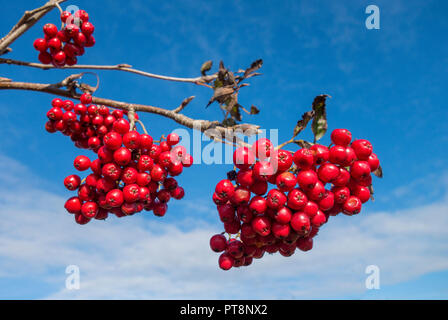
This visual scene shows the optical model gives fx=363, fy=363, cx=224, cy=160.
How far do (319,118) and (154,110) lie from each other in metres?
1.27

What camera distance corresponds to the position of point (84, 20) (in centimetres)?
409

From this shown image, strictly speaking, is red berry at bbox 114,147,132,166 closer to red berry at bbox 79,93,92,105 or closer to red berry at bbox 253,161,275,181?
red berry at bbox 79,93,92,105

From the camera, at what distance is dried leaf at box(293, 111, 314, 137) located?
7.81ft

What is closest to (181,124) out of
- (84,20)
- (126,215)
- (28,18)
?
(126,215)

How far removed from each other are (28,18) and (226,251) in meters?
2.86

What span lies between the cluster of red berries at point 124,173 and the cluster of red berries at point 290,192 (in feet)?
2.03

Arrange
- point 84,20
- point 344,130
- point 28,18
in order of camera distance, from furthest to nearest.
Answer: point 84,20 < point 28,18 < point 344,130

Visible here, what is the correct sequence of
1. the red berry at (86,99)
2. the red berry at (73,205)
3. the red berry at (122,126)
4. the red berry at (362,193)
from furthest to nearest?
the red berry at (86,99), the red berry at (73,205), the red berry at (122,126), the red berry at (362,193)

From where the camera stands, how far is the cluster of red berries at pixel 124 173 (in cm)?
275

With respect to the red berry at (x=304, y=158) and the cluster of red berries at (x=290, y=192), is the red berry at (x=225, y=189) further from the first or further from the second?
the red berry at (x=304, y=158)

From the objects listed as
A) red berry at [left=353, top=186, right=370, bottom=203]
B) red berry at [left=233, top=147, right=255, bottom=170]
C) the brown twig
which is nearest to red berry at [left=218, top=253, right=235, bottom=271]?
red berry at [left=233, top=147, right=255, bottom=170]

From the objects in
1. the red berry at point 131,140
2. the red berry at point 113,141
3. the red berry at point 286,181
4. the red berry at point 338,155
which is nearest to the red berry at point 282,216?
the red berry at point 286,181
